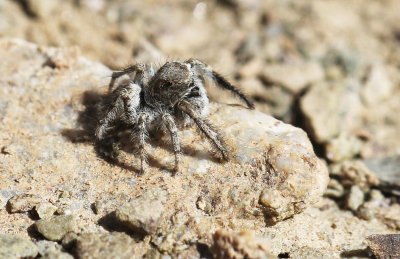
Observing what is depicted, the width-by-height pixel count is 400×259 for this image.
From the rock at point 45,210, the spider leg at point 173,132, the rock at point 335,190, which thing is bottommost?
the rock at point 45,210

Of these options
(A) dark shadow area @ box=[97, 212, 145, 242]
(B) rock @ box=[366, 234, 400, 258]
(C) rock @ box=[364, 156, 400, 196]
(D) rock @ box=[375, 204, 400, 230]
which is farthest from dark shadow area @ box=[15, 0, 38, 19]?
(B) rock @ box=[366, 234, 400, 258]

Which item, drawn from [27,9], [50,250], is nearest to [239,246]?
[50,250]

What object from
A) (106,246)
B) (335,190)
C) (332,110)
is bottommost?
(106,246)

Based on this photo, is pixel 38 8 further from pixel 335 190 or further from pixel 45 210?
pixel 335 190

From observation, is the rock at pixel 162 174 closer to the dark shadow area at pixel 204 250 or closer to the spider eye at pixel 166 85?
the dark shadow area at pixel 204 250

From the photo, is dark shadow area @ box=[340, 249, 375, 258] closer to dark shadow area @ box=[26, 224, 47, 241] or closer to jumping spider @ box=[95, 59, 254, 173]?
jumping spider @ box=[95, 59, 254, 173]

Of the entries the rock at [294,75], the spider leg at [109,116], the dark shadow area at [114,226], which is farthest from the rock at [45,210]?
the rock at [294,75]
